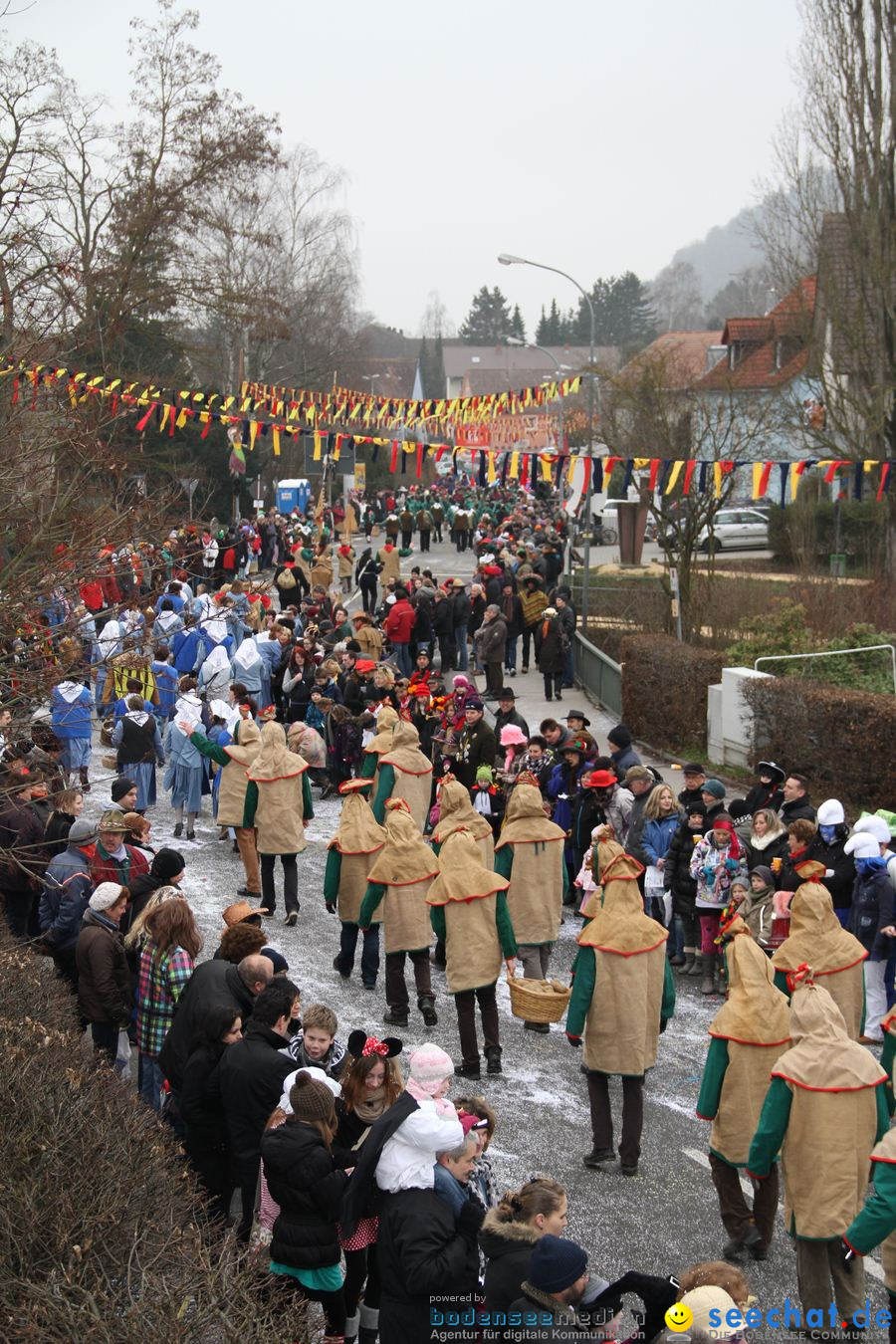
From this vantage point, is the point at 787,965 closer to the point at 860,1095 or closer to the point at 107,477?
the point at 860,1095

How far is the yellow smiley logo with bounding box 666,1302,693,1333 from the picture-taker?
4.77 meters

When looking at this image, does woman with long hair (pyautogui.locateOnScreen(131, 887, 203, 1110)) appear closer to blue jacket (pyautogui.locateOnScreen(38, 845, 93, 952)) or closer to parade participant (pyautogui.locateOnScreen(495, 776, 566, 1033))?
blue jacket (pyautogui.locateOnScreen(38, 845, 93, 952))

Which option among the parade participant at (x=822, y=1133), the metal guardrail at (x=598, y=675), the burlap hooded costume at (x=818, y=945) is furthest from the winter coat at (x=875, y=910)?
the metal guardrail at (x=598, y=675)

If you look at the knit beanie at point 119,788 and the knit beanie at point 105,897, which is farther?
the knit beanie at point 119,788

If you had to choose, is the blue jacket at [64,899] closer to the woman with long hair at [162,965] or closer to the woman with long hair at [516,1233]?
the woman with long hair at [162,965]

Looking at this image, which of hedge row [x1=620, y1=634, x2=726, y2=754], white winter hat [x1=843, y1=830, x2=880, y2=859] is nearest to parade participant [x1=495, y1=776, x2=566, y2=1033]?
white winter hat [x1=843, y1=830, x2=880, y2=859]

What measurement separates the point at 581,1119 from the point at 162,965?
2690mm

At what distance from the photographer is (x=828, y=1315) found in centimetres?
634

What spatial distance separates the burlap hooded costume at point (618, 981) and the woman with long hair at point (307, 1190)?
2429 millimetres

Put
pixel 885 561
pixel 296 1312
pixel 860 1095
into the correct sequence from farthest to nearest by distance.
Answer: pixel 885 561 → pixel 860 1095 → pixel 296 1312

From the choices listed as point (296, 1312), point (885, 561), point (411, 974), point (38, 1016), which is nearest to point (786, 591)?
point (885, 561)

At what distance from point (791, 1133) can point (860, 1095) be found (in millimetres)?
357

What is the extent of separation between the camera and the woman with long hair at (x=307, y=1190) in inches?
227

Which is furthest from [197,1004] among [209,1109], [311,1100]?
[311,1100]
